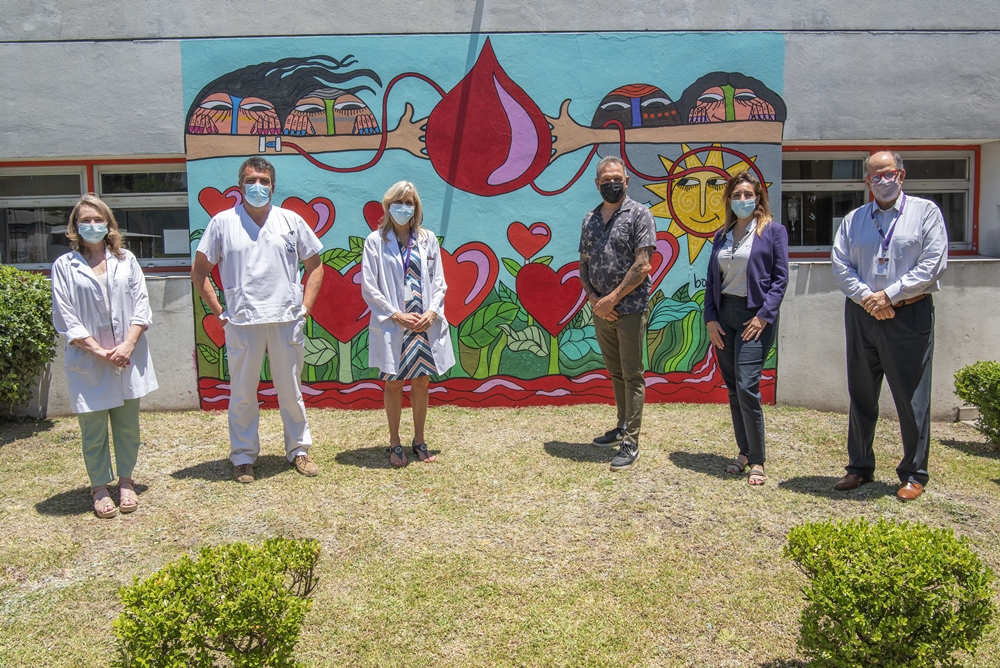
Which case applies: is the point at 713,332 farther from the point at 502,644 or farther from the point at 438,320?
the point at 502,644

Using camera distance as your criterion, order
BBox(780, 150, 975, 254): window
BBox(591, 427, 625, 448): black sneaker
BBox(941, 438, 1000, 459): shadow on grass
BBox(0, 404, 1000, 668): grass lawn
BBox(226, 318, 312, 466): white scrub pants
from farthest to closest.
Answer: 1. BBox(780, 150, 975, 254): window
2. BBox(941, 438, 1000, 459): shadow on grass
3. BBox(591, 427, 625, 448): black sneaker
4. BBox(226, 318, 312, 466): white scrub pants
5. BBox(0, 404, 1000, 668): grass lawn

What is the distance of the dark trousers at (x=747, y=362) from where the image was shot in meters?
4.68

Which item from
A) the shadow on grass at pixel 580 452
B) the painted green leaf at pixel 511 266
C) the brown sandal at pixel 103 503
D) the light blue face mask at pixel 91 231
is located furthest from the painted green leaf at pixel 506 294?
the brown sandal at pixel 103 503

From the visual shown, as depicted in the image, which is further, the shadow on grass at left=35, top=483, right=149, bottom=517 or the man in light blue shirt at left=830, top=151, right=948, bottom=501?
the shadow on grass at left=35, top=483, right=149, bottom=517

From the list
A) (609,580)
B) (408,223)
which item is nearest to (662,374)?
(408,223)

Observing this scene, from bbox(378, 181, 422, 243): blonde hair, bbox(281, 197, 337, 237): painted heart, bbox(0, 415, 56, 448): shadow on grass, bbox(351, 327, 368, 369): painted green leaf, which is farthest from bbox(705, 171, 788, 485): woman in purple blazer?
bbox(0, 415, 56, 448): shadow on grass

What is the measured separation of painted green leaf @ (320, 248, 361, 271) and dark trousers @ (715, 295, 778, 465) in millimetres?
3163

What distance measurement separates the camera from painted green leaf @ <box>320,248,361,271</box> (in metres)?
6.48

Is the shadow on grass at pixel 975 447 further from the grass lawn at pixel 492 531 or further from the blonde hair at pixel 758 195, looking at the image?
the blonde hair at pixel 758 195

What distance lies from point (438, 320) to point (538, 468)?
46.6 inches

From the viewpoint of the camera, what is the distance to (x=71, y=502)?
181 inches

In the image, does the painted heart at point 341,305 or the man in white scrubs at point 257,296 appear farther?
the painted heart at point 341,305

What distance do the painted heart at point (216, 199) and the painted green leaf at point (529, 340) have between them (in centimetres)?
252

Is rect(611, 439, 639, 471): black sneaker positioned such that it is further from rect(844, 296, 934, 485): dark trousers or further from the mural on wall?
the mural on wall
